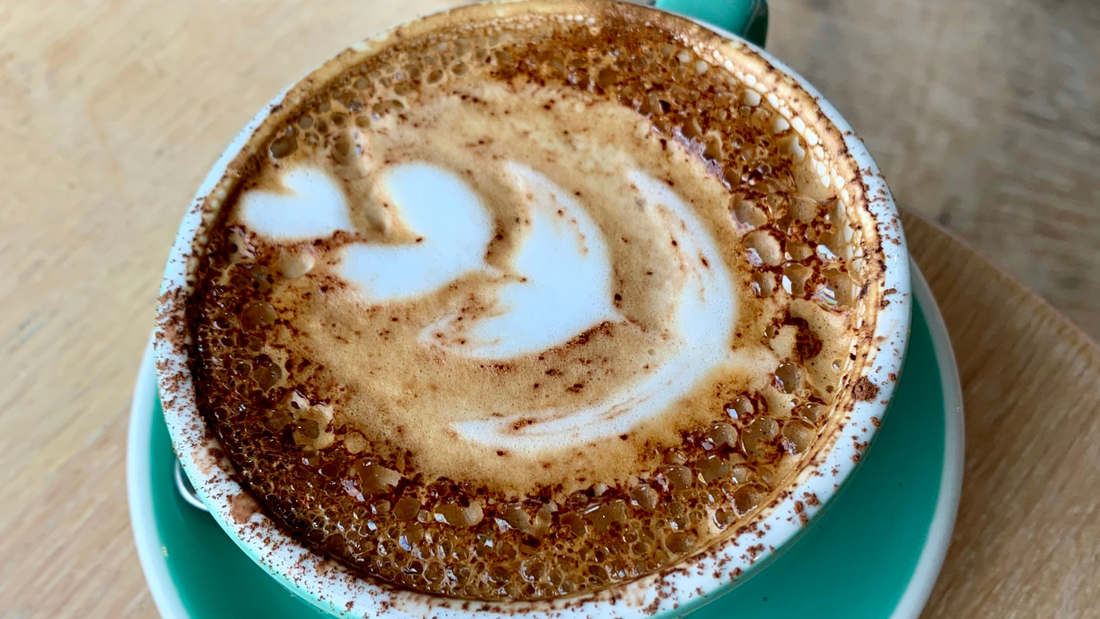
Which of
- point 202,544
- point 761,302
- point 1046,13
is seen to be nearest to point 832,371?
point 761,302

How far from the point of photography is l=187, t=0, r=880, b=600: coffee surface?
0.69 meters

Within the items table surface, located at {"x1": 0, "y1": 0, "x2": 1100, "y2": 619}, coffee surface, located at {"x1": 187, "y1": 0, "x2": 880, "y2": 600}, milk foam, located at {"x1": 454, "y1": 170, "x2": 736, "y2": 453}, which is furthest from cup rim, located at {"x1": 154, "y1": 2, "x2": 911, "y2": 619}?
table surface, located at {"x1": 0, "y1": 0, "x2": 1100, "y2": 619}

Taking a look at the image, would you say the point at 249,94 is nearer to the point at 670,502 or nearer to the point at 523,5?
the point at 523,5

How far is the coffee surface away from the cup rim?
0.02 m

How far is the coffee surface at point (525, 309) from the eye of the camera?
691mm

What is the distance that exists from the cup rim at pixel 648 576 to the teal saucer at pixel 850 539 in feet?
0.56

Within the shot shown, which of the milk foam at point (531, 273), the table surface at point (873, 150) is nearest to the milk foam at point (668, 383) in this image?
the milk foam at point (531, 273)

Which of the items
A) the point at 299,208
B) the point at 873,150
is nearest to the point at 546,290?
the point at 299,208

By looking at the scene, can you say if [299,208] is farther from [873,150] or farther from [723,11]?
[873,150]

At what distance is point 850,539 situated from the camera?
81cm

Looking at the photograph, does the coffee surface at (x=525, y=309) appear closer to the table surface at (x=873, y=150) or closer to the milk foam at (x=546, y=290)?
the milk foam at (x=546, y=290)

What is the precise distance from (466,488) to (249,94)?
2.89 feet

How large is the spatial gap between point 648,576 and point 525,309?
0.29 meters

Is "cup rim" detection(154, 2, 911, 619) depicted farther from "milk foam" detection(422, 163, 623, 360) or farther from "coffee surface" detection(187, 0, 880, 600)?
"milk foam" detection(422, 163, 623, 360)
